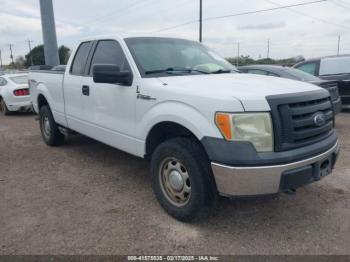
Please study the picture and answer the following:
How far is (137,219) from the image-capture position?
3445 millimetres

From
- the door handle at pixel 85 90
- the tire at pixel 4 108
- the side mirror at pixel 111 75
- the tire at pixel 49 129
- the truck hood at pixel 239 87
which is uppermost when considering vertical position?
the side mirror at pixel 111 75

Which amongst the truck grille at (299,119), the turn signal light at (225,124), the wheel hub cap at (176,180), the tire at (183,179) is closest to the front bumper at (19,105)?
the tire at (183,179)

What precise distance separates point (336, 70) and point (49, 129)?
25.4 feet

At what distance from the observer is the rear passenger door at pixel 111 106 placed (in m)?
3.88

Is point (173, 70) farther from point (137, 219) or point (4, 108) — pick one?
point (4, 108)

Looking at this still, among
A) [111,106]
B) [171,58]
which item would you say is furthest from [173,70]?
[111,106]

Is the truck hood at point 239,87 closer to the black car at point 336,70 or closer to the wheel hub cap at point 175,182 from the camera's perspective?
the wheel hub cap at point 175,182

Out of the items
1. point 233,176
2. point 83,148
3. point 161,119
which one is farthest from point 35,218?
point 83,148

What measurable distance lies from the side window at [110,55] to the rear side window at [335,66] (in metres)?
7.09

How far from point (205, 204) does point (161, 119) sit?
939 millimetres

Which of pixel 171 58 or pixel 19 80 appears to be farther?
pixel 19 80

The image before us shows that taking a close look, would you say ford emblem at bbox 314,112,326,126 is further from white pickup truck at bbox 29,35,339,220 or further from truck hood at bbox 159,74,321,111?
truck hood at bbox 159,74,321,111

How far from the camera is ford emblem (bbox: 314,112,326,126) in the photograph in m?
3.04

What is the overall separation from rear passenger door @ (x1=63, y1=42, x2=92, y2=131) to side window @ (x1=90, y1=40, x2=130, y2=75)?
1.00ft
